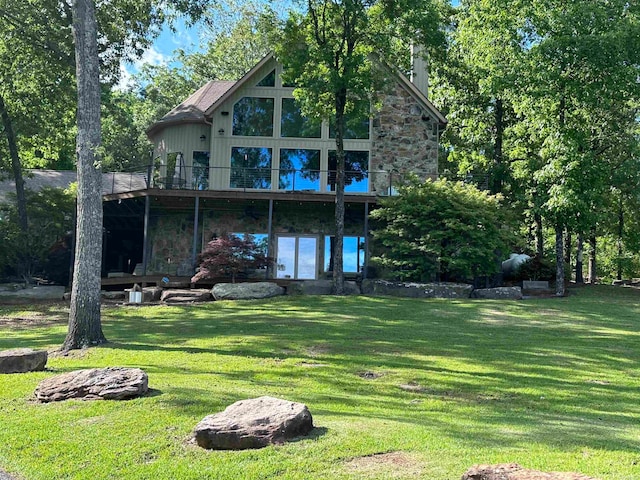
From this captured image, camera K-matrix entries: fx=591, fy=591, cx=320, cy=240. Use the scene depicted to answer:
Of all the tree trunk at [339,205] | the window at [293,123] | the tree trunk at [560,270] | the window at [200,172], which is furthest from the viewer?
the window at [293,123]

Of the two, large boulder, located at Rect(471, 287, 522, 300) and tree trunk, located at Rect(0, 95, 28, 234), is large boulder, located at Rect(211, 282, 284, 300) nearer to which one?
large boulder, located at Rect(471, 287, 522, 300)

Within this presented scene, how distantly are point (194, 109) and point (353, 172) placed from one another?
7.31m

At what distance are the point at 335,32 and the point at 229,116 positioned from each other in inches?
234

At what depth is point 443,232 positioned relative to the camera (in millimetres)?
18891

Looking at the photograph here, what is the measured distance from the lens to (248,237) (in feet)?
68.7

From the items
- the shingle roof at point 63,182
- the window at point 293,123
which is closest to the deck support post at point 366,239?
the window at point 293,123

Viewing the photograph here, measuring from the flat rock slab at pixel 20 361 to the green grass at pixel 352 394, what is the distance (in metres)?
0.31

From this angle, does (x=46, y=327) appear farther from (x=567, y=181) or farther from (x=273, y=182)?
(x=567, y=181)

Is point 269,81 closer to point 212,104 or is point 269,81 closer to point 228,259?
point 212,104

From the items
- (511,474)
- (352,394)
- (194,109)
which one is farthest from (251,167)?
(511,474)

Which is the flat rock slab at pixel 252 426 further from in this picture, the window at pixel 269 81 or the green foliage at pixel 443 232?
the window at pixel 269 81

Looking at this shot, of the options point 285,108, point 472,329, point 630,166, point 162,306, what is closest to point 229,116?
point 285,108

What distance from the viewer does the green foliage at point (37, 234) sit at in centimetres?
2355

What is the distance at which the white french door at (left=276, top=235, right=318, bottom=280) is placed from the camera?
23.0 meters
